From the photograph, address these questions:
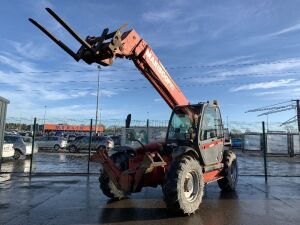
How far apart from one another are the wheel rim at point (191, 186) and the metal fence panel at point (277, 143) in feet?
103

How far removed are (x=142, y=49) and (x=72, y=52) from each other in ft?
6.70

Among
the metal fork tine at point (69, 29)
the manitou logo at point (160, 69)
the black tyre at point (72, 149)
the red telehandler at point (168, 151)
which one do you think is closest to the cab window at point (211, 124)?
the red telehandler at point (168, 151)

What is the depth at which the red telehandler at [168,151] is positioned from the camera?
8281 mm

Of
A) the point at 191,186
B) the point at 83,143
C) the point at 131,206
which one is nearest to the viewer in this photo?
the point at 191,186

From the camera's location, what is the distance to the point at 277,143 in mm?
38250

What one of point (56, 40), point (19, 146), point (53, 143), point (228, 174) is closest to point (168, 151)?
point (228, 174)

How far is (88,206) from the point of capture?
30.2 feet

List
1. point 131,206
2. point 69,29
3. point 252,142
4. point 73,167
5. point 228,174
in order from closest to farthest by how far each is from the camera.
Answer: point 69,29
point 131,206
point 228,174
point 73,167
point 252,142

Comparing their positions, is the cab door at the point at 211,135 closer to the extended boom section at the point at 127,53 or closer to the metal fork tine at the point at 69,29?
the extended boom section at the point at 127,53

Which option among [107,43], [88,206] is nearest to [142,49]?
[107,43]

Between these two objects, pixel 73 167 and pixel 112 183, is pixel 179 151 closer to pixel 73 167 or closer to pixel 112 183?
pixel 112 183

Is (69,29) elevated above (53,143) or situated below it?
above

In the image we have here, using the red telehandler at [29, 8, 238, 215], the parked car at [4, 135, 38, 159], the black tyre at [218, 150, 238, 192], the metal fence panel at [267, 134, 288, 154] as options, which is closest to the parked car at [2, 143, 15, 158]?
the parked car at [4, 135, 38, 159]

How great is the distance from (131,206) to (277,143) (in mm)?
32048
